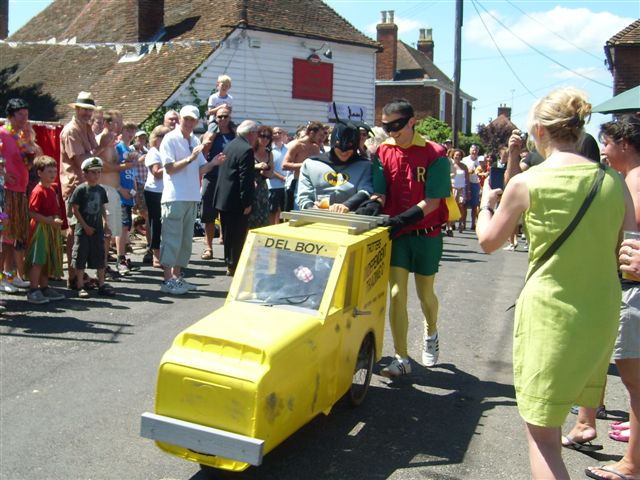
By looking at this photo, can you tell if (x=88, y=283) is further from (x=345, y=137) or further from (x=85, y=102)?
(x=345, y=137)

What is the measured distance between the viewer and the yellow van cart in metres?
3.98

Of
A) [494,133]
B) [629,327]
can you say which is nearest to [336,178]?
[629,327]

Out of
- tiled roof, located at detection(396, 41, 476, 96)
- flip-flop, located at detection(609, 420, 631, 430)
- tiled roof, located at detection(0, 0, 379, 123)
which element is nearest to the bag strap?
flip-flop, located at detection(609, 420, 631, 430)

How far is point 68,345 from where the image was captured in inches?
277

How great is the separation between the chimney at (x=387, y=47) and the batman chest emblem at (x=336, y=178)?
41.9 m

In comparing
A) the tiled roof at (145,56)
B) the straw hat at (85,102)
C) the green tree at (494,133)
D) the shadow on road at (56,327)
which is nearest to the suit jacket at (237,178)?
Answer: the straw hat at (85,102)

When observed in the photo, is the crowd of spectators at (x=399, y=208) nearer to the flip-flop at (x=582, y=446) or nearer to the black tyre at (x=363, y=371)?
the flip-flop at (x=582, y=446)

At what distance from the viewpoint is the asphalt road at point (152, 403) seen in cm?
463

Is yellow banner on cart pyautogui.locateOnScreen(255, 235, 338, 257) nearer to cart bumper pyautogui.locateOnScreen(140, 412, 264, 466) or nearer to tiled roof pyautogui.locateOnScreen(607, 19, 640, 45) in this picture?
cart bumper pyautogui.locateOnScreen(140, 412, 264, 466)

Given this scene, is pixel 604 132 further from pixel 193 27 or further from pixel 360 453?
pixel 193 27

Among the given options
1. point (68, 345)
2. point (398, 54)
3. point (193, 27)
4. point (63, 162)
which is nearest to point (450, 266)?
point (63, 162)

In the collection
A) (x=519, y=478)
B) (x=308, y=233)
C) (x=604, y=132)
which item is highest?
(x=604, y=132)

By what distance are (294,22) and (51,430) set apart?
27040 mm

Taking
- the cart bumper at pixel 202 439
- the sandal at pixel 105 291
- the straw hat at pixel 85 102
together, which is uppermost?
the straw hat at pixel 85 102
